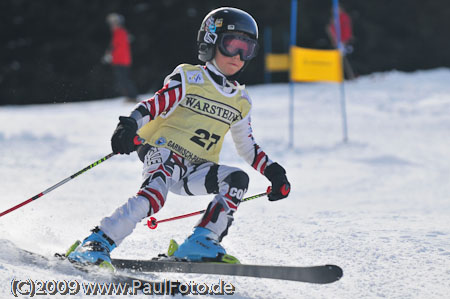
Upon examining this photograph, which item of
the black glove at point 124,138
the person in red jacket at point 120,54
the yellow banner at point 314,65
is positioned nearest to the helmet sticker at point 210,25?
the black glove at point 124,138

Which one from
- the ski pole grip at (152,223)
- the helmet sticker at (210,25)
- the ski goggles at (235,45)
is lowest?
the ski pole grip at (152,223)

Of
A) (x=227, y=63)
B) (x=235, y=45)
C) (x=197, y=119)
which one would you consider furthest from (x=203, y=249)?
(x=235, y=45)

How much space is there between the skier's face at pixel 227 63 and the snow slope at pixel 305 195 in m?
1.14

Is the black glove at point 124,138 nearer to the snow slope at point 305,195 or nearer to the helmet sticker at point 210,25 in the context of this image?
the snow slope at point 305,195

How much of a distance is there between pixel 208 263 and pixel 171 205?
2446mm

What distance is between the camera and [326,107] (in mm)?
12430

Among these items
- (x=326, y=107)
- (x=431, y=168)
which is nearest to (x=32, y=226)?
(x=431, y=168)

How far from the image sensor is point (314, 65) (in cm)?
919

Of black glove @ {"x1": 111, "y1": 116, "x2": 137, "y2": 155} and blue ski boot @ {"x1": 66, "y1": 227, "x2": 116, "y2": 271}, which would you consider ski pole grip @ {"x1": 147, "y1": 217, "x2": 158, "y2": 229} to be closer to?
blue ski boot @ {"x1": 66, "y1": 227, "x2": 116, "y2": 271}

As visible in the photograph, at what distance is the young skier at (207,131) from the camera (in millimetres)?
3141

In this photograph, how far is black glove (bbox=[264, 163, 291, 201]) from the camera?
3324mm

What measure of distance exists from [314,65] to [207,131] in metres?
6.09

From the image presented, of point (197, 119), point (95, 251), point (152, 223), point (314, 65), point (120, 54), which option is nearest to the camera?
Answer: point (95, 251)

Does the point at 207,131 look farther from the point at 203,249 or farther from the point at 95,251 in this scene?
the point at 95,251
